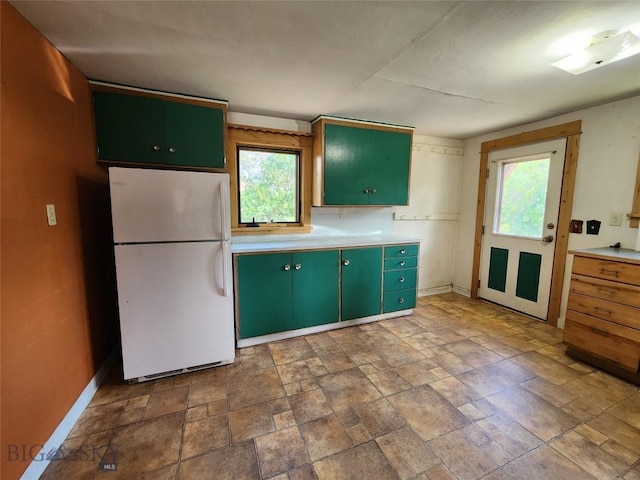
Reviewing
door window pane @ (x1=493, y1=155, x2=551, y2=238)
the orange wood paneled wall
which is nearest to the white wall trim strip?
the orange wood paneled wall

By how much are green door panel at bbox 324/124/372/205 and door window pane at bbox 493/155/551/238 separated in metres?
1.79

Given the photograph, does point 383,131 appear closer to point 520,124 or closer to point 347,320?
point 520,124

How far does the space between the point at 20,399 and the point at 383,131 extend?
3.43 meters

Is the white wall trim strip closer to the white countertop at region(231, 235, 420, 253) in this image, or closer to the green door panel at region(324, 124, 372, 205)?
the white countertop at region(231, 235, 420, 253)

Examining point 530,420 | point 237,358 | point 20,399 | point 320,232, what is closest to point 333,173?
point 320,232

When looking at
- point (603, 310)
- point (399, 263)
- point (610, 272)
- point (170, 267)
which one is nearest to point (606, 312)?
point (603, 310)

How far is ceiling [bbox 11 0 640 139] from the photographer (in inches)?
51.5

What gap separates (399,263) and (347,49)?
218 cm

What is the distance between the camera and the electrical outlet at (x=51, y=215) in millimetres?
1483

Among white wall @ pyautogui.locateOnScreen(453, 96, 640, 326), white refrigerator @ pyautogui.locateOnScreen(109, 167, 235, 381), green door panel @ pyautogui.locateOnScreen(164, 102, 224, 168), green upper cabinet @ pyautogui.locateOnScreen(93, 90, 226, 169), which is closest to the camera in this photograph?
white refrigerator @ pyautogui.locateOnScreen(109, 167, 235, 381)

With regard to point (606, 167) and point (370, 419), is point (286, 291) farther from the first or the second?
point (606, 167)

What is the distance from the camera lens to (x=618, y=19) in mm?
1365

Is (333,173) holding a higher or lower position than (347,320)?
higher

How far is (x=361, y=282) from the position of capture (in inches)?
117
